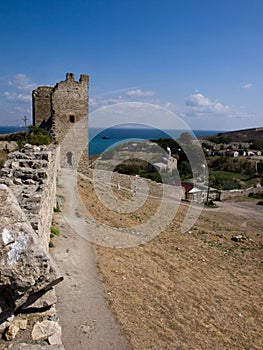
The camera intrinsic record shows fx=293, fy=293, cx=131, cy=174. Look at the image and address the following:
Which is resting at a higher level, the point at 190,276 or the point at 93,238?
the point at 93,238

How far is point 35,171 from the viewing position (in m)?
6.62

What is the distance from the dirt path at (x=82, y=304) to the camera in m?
4.64

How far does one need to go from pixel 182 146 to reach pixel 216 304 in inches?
1771

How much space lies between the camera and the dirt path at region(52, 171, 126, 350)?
4.64 m

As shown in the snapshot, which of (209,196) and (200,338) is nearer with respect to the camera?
(200,338)

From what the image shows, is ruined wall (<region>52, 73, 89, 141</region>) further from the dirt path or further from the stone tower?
the dirt path

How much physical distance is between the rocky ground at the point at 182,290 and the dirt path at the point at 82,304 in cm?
23

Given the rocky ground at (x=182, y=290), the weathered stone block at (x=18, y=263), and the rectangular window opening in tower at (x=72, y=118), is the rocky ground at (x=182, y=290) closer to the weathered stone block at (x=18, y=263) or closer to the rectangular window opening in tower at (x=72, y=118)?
the weathered stone block at (x=18, y=263)

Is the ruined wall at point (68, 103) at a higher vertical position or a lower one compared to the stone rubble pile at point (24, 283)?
higher

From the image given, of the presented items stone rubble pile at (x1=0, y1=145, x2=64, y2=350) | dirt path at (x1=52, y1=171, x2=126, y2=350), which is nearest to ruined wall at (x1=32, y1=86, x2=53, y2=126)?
dirt path at (x1=52, y1=171, x2=126, y2=350)

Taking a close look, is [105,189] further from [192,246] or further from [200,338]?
[200,338]

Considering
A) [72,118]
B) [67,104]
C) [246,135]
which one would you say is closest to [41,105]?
[67,104]

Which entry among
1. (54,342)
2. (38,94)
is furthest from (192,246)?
(38,94)

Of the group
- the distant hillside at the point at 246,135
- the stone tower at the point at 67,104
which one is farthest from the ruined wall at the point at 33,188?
the distant hillside at the point at 246,135
